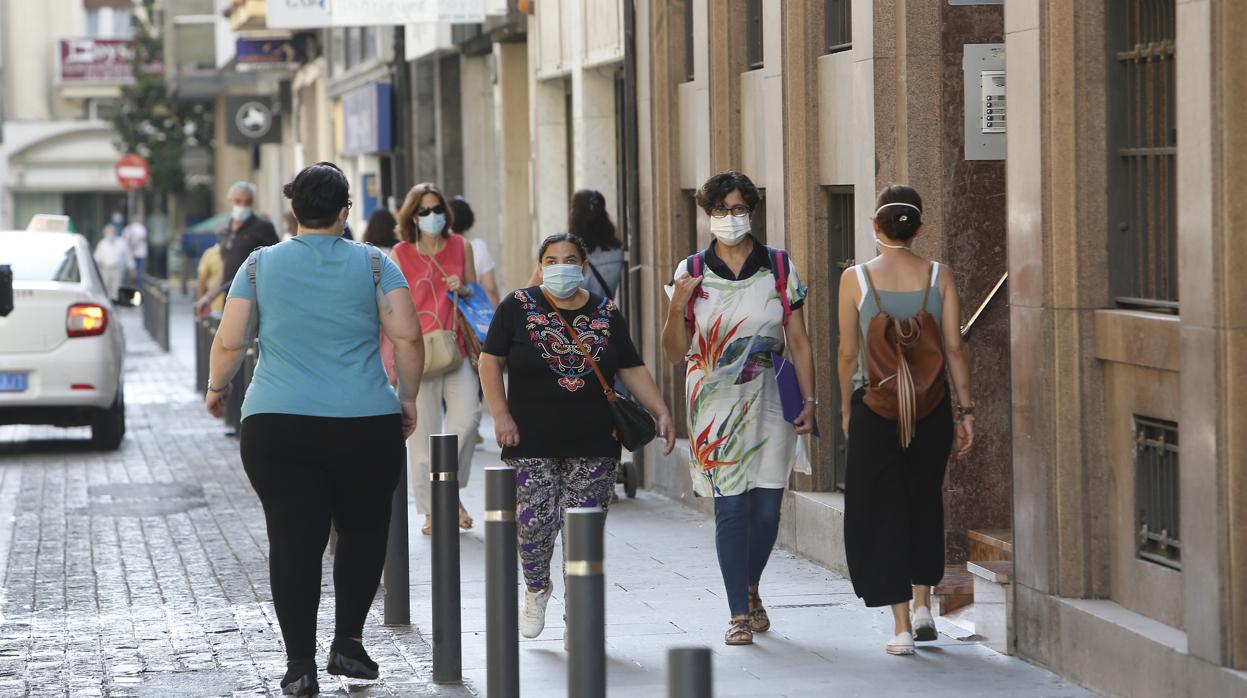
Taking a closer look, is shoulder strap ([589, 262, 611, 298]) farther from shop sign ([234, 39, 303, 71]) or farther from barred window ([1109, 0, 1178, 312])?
shop sign ([234, 39, 303, 71])

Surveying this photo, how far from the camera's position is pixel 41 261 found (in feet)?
58.4

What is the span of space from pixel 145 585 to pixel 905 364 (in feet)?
13.7

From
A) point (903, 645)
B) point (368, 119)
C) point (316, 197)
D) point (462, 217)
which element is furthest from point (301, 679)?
point (368, 119)

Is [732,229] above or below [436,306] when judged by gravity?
above

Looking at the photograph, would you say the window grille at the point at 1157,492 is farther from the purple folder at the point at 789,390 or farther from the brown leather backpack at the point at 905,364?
the purple folder at the point at 789,390

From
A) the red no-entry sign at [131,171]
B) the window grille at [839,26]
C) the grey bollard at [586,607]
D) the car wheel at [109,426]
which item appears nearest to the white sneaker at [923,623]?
the grey bollard at [586,607]

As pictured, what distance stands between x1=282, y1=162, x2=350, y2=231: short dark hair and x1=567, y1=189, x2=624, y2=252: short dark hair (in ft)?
16.7

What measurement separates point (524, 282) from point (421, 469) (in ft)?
29.2

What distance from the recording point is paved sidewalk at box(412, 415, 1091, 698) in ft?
25.5

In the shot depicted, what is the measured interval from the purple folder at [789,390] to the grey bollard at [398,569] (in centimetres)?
155

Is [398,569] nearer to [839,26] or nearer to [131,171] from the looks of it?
[839,26]

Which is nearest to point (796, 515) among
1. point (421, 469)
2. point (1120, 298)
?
point (421, 469)

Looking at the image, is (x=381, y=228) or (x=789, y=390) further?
(x=381, y=228)

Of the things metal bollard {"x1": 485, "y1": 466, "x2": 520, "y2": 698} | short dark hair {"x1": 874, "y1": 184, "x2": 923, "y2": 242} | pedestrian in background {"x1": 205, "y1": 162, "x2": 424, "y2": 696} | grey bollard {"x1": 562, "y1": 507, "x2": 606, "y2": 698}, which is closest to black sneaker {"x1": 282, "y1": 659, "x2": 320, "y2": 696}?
pedestrian in background {"x1": 205, "y1": 162, "x2": 424, "y2": 696}
